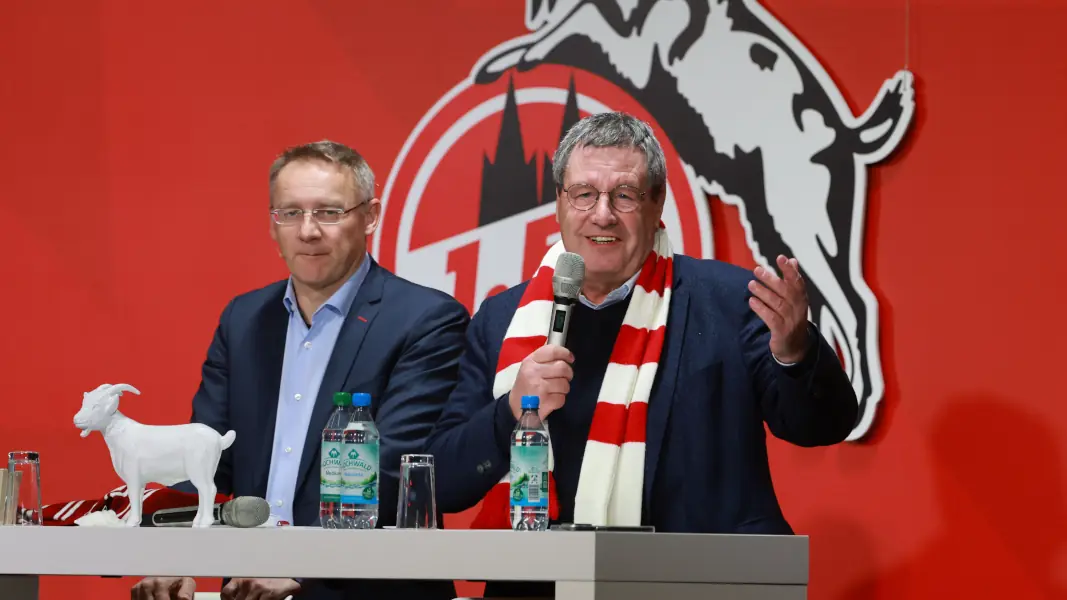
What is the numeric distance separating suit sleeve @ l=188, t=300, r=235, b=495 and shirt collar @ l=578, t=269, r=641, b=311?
94 centimetres

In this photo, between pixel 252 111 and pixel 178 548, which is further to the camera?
pixel 252 111

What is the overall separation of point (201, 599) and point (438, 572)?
1.03 m

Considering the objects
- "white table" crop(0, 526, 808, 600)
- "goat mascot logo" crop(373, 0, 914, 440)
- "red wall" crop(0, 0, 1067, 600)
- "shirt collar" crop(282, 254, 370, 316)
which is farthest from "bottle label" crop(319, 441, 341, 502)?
"red wall" crop(0, 0, 1067, 600)

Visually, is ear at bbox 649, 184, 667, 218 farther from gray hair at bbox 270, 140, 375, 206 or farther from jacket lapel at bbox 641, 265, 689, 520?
gray hair at bbox 270, 140, 375, 206

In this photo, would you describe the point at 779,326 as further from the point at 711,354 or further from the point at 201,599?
the point at 201,599

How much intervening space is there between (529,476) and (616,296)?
0.71m

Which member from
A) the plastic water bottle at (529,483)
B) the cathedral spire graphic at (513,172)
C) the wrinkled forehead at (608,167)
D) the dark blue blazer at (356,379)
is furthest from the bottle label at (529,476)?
the cathedral spire graphic at (513,172)

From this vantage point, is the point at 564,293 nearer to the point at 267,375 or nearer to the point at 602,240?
the point at 602,240

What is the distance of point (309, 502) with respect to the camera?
2816mm

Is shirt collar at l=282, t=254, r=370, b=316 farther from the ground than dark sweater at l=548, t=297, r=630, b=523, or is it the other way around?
shirt collar at l=282, t=254, r=370, b=316

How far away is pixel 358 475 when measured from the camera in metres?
2.20

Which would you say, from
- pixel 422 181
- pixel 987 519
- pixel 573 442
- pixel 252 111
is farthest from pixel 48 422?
pixel 987 519

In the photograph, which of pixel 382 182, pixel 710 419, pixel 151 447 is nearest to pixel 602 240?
pixel 710 419

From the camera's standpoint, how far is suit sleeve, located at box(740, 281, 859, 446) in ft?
8.00
